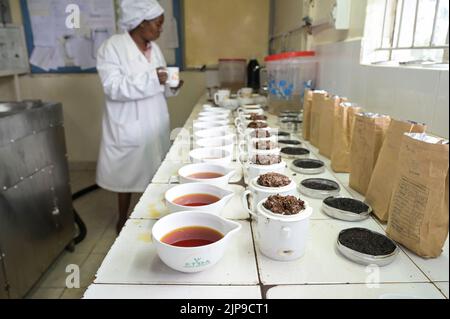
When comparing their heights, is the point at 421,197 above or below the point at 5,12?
below

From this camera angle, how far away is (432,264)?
593 mm

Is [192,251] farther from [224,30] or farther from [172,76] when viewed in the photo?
[224,30]

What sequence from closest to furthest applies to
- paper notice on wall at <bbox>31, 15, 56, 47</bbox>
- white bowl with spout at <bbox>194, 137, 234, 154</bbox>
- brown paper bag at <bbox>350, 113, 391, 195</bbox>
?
1. brown paper bag at <bbox>350, 113, 391, 195</bbox>
2. white bowl with spout at <bbox>194, 137, 234, 154</bbox>
3. paper notice on wall at <bbox>31, 15, 56, 47</bbox>

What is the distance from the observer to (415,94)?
0.88 metres

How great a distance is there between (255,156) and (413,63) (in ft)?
1.70

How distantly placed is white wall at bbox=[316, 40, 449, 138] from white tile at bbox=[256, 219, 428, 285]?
34 centimetres

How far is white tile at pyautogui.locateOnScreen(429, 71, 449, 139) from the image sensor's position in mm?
743

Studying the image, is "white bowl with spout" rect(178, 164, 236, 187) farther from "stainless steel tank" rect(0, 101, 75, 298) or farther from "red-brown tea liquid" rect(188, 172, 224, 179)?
"stainless steel tank" rect(0, 101, 75, 298)

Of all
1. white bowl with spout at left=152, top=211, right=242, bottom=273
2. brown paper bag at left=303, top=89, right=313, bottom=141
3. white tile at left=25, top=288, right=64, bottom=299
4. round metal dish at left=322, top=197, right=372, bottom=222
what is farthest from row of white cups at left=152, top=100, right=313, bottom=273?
white tile at left=25, top=288, right=64, bottom=299

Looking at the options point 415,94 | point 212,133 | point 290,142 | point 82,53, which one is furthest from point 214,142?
point 82,53

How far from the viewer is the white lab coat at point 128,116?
1.89m

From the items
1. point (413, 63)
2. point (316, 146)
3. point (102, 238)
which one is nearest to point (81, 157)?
point (102, 238)

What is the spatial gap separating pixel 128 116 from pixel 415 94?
1556 mm
